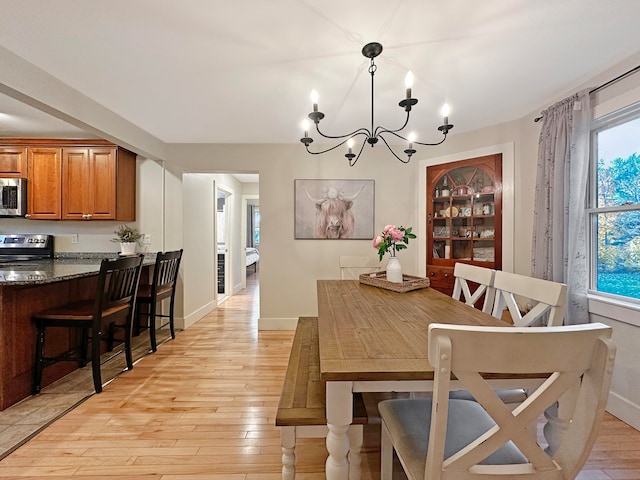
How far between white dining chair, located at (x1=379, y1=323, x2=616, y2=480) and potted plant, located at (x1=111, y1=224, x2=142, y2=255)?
361cm

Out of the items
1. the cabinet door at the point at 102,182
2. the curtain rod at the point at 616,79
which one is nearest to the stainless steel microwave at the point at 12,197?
the cabinet door at the point at 102,182

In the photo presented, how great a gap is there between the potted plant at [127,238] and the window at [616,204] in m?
4.37

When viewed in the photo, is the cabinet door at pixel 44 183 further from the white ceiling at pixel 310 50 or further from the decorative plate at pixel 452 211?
the decorative plate at pixel 452 211

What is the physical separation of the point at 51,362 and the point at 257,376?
146cm

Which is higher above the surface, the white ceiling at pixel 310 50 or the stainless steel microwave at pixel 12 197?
the white ceiling at pixel 310 50

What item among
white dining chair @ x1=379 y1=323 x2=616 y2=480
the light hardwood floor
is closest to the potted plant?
the light hardwood floor

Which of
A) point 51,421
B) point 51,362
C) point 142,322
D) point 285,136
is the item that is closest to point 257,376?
point 51,421

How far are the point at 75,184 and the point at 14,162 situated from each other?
68 centimetres

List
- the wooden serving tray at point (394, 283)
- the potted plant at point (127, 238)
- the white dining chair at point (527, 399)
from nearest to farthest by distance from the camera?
1. the white dining chair at point (527, 399)
2. the wooden serving tray at point (394, 283)
3. the potted plant at point (127, 238)

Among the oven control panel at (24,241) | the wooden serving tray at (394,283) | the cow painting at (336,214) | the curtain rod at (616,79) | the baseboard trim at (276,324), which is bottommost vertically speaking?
the baseboard trim at (276,324)

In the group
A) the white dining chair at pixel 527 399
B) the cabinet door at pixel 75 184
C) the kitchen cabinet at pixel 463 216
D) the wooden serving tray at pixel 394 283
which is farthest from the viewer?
the cabinet door at pixel 75 184

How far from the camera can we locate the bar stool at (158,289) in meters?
2.86

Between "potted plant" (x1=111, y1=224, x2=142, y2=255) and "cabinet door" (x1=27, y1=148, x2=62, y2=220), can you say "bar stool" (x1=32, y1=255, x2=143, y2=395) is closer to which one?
"potted plant" (x1=111, y1=224, x2=142, y2=255)

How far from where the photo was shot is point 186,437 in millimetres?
1704
